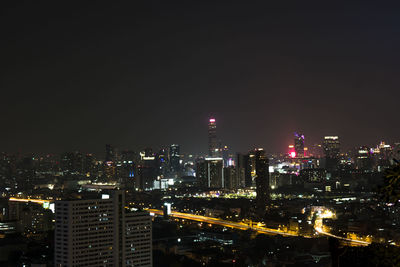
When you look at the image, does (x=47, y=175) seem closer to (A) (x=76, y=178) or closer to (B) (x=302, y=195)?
(A) (x=76, y=178)

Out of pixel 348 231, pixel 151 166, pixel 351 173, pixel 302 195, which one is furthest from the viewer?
pixel 151 166

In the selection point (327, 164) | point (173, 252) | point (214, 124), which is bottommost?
point (173, 252)

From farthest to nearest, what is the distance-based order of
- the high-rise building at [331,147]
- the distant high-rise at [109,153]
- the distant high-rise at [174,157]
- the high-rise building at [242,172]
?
the distant high-rise at [174,157], the high-rise building at [331,147], the distant high-rise at [109,153], the high-rise building at [242,172]

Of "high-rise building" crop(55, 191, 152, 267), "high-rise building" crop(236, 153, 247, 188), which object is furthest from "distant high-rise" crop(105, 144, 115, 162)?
"high-rise building" crop(55, 191, 152, 267)

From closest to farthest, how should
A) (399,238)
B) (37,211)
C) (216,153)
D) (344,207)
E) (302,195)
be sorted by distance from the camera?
(399,238), (37,211), (344,207), (302,195), (216,153)

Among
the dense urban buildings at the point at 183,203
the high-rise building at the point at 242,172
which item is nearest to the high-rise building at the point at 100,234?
the dense urban buildings at the point at 183,203

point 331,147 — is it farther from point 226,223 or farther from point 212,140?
point 226,223

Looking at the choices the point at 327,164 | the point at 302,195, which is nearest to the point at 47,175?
the point at 302,195

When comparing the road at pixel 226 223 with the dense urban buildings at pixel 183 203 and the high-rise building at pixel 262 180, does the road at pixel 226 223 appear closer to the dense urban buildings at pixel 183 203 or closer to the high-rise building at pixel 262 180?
the dense urban buildings at pixel 183 203
